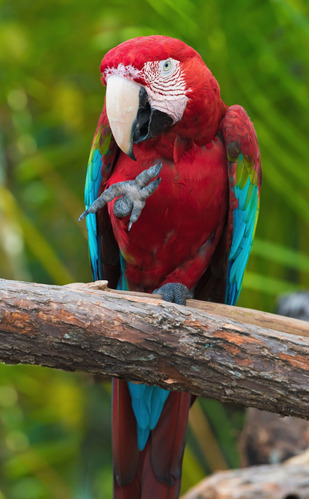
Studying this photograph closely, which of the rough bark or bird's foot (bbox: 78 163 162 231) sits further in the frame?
the rough bark

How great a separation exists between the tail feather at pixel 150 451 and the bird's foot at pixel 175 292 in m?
0.27

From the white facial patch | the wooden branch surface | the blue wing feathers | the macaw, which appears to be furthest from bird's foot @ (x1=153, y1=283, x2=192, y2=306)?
the white facial patch

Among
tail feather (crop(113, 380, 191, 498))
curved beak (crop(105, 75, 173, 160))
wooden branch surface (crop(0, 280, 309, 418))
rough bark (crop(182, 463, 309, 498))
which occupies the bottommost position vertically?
rough bark (crop(182, 463, 309, 498))

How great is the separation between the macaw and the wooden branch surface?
0.71 ft

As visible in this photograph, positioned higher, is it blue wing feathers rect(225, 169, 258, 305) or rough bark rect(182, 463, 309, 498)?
blue wing feathers rect(225, 169, 258, 305)

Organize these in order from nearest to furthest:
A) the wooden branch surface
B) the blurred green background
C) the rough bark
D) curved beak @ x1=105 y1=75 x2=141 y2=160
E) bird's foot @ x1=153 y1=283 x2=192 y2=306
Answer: the wooden branch surface → curved beak @ x1=105 y1=75 x2=141 y2=160 → bird's foot @ x1=153 y1=283 x2=192 y2=306 → the rough bark → the blurred green background

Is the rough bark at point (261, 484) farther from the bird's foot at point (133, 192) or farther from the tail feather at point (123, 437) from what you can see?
the bird's foot at point (133, 192)

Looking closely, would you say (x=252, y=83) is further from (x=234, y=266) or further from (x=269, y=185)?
(x=234, y=266)

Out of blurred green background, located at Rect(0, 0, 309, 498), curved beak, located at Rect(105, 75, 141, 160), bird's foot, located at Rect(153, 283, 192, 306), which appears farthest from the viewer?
blurred green background, located at Rect(0, 0, 309, 498)

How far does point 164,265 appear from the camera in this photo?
123cm

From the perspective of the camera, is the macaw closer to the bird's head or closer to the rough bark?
the bird's head

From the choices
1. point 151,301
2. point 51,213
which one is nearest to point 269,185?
point 51,213

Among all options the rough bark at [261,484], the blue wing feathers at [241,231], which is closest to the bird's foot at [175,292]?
the blue wing feathers at [241,231]

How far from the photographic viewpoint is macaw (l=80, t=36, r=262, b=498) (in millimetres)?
1023
